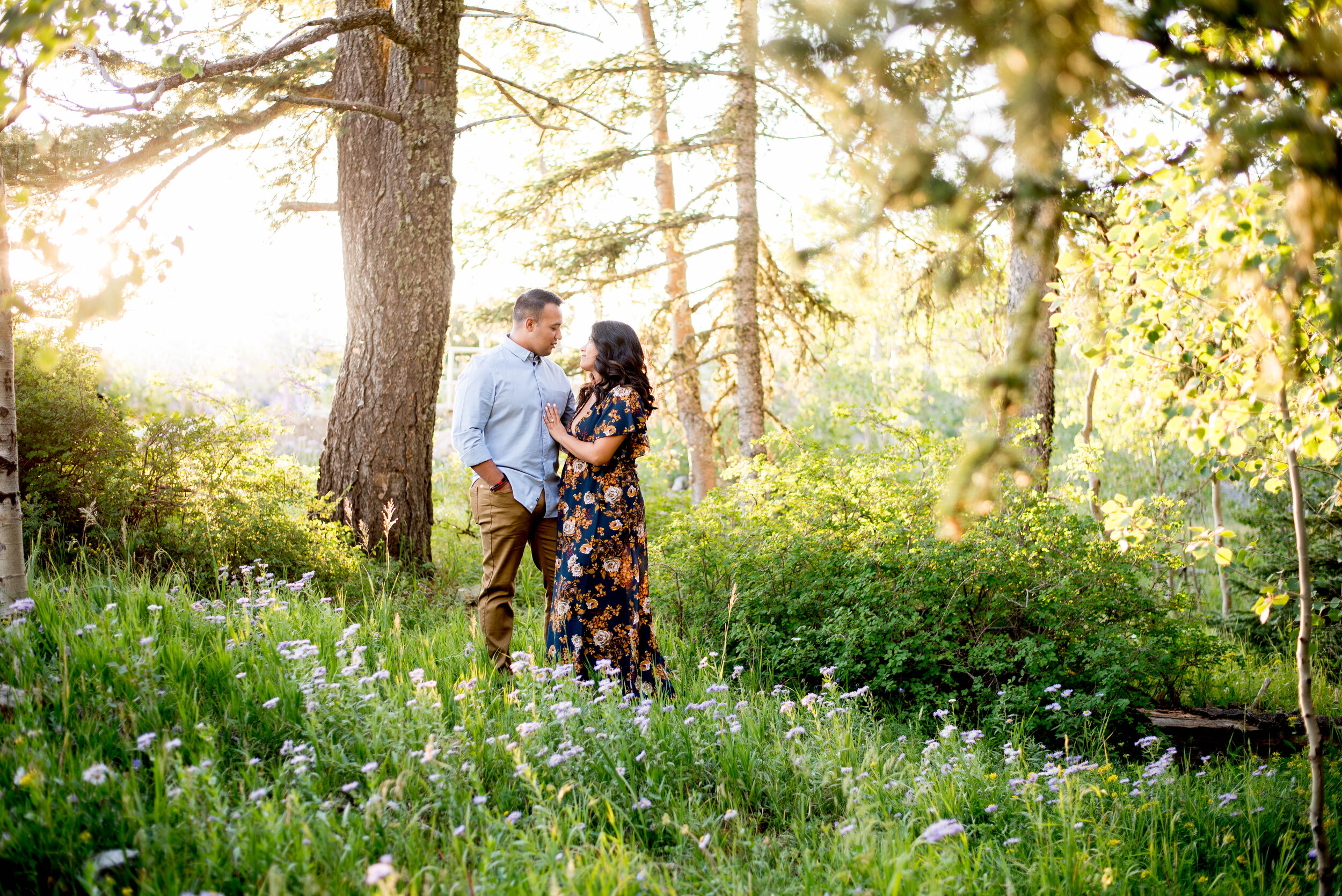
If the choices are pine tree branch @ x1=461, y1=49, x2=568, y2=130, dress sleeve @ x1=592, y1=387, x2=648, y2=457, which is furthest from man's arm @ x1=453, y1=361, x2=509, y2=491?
pine tree branch @ x1=461, y1=49, x2=568, y2=130

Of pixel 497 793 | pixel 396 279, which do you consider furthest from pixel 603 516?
pixel 396 279

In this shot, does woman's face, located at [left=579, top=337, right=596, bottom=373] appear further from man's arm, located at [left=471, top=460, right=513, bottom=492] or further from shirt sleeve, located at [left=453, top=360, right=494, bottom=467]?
man's arm, located at [left=471, top=460, right=513, bottom=492]

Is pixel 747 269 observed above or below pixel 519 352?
above

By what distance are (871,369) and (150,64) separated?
71.8 ft

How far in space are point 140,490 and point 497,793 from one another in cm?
386

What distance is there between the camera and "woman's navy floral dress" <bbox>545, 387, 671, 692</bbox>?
13.4ft

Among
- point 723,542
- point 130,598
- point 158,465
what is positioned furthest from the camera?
point 723,542

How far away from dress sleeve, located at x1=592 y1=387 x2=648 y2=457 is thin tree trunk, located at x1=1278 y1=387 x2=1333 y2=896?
2.50m

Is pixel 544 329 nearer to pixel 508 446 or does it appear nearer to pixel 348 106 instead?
pixel 508 446

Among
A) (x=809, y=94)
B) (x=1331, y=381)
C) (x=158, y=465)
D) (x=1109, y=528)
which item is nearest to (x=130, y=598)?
(x=158, y=465)

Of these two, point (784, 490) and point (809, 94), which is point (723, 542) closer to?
point (784, 490)

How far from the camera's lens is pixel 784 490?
19.6ft

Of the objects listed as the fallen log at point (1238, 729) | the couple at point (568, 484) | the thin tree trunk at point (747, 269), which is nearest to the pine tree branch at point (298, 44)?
the couple at point (568, 484)

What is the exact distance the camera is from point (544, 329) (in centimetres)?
429
